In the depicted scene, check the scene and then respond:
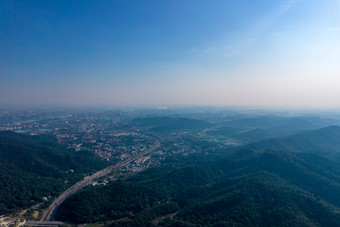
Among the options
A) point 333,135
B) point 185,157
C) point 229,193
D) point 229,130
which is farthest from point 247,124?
point 229,193

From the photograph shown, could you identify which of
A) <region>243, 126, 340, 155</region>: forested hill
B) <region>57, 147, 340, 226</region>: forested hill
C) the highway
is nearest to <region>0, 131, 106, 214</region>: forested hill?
the highway

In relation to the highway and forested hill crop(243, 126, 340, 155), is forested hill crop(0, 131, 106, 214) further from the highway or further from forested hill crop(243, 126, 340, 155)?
forested hill crop(243, 126, 340, 155)

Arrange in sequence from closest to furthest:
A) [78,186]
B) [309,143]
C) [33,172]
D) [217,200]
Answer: [217,200] < [78,186] < [33,172] < [309,143]

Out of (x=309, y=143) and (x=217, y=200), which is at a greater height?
(x=309, y=143)

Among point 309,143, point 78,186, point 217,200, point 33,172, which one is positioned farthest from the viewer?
point 309,143

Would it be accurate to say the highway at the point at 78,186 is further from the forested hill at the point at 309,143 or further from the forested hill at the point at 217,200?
the forested hill at the point at 309,143

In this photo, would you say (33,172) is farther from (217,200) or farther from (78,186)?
(217,200)

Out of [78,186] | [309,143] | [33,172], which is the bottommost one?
[78,186]

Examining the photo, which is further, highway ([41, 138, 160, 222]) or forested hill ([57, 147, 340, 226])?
highway ([41, 138, 160, 222])

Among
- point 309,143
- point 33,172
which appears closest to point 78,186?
point 33,172

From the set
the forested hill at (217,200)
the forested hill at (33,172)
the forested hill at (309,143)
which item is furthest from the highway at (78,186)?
the forested hill at (309,143)
